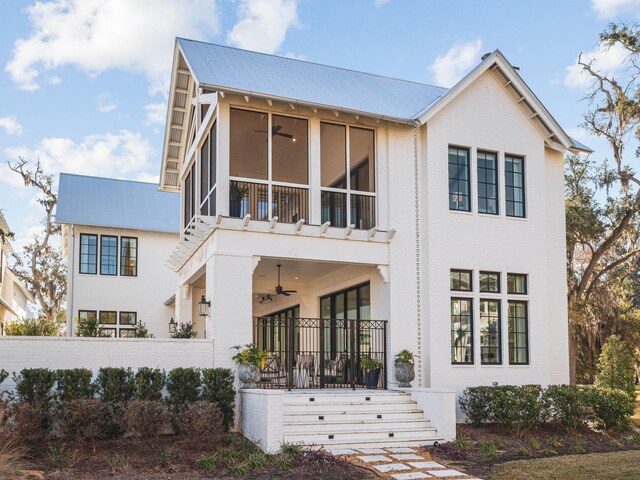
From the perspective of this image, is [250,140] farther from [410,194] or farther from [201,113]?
[410,194]

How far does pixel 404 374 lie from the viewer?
47.5 feet

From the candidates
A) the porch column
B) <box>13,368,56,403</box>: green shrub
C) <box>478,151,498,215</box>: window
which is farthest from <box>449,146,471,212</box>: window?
<box>13,368,56,403</box>: green shrub

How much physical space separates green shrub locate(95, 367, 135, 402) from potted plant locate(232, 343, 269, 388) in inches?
80.8

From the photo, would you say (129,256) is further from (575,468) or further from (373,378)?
(575,468)

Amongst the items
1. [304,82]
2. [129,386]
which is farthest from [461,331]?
[129,386]

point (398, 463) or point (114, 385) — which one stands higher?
point (114, 385)

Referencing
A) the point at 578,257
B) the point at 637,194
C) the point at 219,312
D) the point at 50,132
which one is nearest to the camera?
the point at 219,312

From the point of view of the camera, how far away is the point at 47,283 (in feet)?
116

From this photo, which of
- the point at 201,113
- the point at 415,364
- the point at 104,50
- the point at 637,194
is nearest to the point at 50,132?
the point at 104,50

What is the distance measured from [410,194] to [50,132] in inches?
648

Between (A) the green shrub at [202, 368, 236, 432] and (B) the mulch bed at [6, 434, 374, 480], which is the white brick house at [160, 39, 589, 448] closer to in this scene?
(A) the green shrub at [202, 368, 236, 432]

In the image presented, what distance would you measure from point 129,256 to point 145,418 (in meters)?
15.1

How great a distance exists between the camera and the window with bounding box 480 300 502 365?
1560cm

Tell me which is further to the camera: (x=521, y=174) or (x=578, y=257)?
(x=578, y=257)
